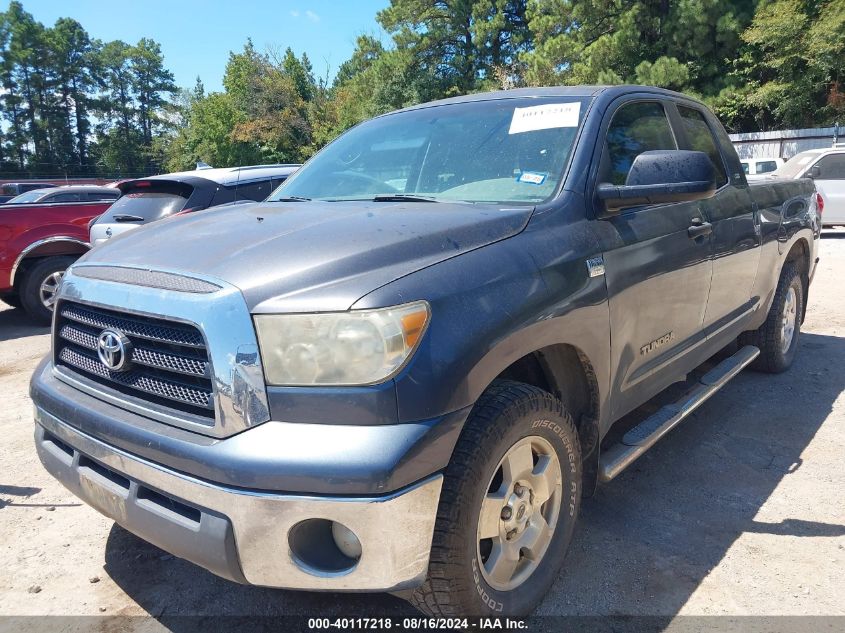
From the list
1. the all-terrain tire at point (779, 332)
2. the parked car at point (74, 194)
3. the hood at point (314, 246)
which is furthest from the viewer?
the parked car at point (74, 194)

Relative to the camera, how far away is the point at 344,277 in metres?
1.85

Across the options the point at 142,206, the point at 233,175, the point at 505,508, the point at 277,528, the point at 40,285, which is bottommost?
the point at 40,285

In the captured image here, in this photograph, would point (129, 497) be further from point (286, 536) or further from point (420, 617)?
point (420, 617)

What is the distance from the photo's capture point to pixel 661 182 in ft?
8.48

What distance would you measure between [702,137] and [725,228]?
2.15 ft

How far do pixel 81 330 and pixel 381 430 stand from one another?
132cm

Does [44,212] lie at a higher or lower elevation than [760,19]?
lower

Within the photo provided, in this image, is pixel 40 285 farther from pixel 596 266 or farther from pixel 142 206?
pixel 596 266

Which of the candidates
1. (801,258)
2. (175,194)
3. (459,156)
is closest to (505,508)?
(459,156)

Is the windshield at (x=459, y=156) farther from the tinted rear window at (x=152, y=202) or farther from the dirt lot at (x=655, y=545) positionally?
the tinted rear window at (x=152, y=202)

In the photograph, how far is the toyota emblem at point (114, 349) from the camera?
2029 mm

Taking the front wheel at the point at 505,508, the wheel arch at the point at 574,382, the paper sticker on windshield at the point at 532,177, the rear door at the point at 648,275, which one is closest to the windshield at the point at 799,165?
the rear door at the point at 648,275

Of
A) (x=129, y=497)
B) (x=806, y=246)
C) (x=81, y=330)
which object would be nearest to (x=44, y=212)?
(x=81, y=330)

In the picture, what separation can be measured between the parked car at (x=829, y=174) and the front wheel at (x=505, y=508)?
42.0 feet
